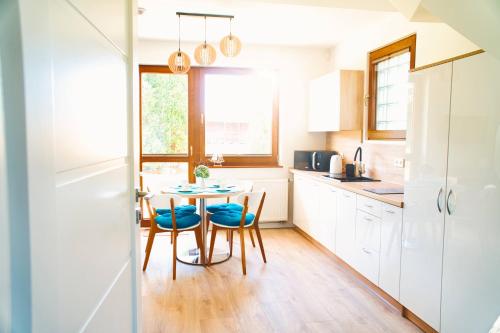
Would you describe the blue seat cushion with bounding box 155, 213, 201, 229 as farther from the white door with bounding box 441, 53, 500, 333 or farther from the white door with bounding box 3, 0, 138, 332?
the white door with bounding box 441, 53, 500, 333

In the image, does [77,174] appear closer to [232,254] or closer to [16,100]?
[16,100]

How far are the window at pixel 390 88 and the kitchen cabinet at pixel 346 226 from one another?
0.79m

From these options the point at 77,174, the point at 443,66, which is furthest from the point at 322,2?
the point at 77,174

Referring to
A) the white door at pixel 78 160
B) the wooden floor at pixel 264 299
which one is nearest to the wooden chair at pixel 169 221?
the wooden floor at pixel 264 299

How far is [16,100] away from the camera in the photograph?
613 millimetres

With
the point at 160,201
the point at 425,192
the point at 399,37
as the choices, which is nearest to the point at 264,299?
the point at 160,201

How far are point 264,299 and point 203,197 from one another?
1096mm

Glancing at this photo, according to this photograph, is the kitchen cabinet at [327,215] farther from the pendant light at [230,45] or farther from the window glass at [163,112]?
the window glass at [163,112]

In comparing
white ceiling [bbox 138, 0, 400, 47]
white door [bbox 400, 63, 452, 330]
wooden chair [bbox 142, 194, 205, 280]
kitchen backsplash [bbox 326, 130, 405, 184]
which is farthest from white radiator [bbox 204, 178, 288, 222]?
white door [bbox 400, 63, 452, 330]

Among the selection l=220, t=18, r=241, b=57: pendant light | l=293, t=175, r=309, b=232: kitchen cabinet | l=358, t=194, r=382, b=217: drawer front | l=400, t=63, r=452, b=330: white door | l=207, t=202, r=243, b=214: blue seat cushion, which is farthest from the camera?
l=293, t=175, r=309, b=232: kitchen cabinet

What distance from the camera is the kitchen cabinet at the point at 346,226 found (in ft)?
11.5

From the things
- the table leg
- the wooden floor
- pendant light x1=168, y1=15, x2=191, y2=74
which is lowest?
the wooden floor

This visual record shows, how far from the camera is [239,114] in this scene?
5383 millimetres

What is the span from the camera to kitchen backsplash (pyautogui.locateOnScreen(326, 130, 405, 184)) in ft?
12.1
